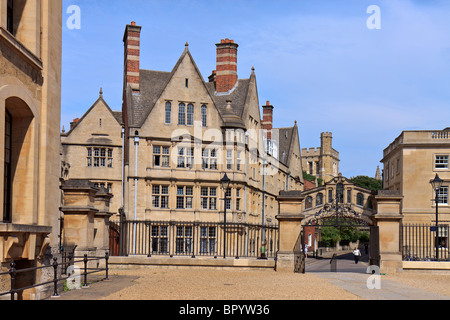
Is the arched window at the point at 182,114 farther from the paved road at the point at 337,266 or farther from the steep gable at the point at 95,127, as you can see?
the paved road at the point at 337,266

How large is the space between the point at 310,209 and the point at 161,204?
1483 inches

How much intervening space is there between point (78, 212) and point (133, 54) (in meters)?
27.8

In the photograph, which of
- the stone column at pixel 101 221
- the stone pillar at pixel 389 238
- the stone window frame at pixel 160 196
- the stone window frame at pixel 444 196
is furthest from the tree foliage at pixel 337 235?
the stone column at pixel 101 221

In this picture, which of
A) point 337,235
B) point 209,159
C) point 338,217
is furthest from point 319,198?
point 338,217

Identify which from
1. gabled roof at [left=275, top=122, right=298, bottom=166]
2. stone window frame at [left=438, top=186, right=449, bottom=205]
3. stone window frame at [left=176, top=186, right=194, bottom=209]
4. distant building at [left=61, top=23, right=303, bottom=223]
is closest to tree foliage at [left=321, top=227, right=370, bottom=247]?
gabled roof at [left=275, top=122, right=298, bottom=166]

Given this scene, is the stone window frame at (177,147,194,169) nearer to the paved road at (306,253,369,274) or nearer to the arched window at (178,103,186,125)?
the arched window at (178,103,186,125)

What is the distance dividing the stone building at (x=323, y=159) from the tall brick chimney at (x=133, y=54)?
12157 centimetres

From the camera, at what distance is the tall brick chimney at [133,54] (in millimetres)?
46812

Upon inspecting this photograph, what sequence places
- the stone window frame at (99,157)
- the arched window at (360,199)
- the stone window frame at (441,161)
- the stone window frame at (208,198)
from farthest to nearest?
the arched window at (360,199) < the stone window frame at (441,161) < the stone window frame at (99,157) < the stone window frame at (208,198)

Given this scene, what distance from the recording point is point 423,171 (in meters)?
50.9

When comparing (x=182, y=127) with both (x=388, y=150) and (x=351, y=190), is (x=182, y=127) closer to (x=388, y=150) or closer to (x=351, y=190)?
(x=388, y=150)

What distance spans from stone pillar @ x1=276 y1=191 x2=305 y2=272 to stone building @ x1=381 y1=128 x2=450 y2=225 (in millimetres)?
28978

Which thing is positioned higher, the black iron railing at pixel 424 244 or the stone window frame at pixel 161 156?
the stone window frame at pixel 161 156

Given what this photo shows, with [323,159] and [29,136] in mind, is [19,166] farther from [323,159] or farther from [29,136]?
[323,159]
